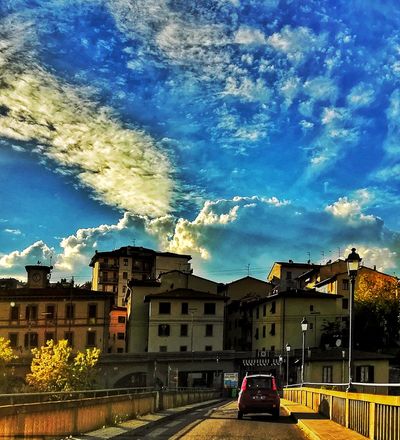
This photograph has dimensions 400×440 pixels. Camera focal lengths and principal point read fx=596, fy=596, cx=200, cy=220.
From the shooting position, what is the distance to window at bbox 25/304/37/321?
83.6 metres

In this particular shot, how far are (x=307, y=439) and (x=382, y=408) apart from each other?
14.3 feet

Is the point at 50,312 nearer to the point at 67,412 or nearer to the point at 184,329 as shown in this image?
the point at 184,329

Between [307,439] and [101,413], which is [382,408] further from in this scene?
[101,413]

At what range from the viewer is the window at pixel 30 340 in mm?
82438

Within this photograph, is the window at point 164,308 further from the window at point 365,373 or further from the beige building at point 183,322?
the window at point 365,373

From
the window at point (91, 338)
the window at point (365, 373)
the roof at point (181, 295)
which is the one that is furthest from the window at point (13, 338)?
the window at point (365, 373)

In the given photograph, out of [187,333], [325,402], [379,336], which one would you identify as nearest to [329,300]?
[379,336]

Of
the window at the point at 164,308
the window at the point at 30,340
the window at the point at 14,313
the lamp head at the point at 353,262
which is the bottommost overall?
the window at the point at 30,340

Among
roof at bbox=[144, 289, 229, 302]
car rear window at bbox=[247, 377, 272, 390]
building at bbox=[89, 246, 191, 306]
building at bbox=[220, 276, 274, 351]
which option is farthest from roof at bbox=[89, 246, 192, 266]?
car rear window at bbox=[247, 377, 272, 390]

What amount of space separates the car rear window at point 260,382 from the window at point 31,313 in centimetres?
6507

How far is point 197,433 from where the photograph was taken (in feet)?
Answer: 54.5

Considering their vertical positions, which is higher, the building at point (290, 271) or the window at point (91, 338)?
the building at point (290, 271)

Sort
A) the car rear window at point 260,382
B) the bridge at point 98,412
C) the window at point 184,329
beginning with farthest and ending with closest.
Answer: the window at point 184,329
the car rear window at point 260,382
the bridge at point 98,412

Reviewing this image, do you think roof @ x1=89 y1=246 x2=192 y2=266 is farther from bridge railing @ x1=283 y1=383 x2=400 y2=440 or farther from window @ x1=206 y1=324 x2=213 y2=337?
bridge railing @ x1=283 y1=383 x2=400 y2=440
